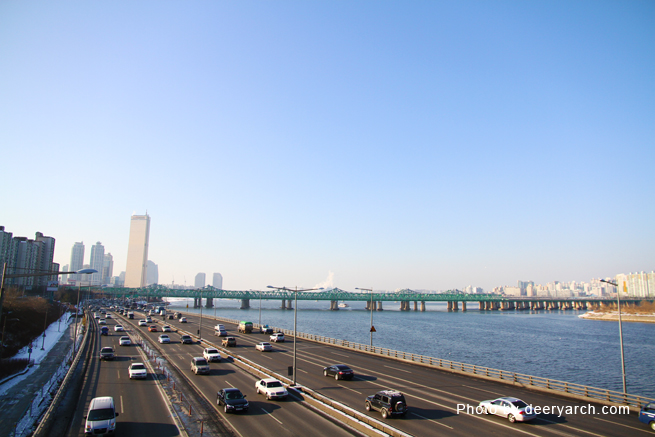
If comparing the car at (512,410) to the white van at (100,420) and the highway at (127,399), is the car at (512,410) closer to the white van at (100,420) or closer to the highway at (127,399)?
the highway at (127,399)

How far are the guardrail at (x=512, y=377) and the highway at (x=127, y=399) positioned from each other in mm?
30652

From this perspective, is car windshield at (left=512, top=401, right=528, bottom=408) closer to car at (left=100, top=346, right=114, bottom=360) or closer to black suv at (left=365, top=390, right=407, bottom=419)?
black suv at (left=365, top=390, right=407, bottom=419)

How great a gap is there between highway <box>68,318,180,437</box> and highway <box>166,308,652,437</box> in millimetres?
9692

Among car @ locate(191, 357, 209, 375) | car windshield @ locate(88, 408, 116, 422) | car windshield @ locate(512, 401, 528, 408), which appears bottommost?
car @ locate(191, 357, 209, 375)

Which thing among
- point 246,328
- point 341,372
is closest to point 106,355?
point 341,372

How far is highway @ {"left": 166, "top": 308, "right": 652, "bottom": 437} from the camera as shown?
25.8 meters

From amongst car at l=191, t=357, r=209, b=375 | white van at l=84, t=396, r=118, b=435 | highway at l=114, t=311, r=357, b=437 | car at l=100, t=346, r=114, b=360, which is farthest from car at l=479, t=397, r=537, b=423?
car at l=100, t=346, r=114, b=360

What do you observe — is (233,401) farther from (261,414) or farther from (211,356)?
(211,356)

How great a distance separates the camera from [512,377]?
54.6m

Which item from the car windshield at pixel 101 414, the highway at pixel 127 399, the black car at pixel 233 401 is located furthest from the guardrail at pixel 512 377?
the car windshield at pixel 101 414

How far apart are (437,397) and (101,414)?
2586cm

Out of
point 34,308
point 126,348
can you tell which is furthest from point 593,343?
point 34,308

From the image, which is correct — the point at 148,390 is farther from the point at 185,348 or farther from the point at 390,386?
the point at 185,348

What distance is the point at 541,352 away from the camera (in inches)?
3494
